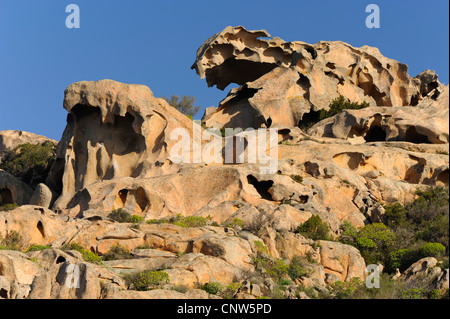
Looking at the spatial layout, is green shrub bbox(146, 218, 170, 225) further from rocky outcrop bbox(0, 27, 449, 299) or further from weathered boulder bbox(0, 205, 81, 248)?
weathered boulder bbox(0, 205, 81, 248)

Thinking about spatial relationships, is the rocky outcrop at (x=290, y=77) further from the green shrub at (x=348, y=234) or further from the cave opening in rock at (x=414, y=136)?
the green shrub at (x=348, y=234)

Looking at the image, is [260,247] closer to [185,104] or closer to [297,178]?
[297,178]

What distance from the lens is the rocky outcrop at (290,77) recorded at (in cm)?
5477

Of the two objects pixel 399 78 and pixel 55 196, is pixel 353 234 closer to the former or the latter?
pixel 55 196

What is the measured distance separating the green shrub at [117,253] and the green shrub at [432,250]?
11.1 meters

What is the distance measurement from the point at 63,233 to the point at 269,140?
1603 centimetres

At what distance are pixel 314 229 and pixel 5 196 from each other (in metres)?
23.2

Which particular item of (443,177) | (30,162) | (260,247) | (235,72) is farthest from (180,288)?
(235,72)

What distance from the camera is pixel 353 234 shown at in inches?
1409

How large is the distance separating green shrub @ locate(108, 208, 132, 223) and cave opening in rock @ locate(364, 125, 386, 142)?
18922 mm

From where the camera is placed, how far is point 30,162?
58062 mm

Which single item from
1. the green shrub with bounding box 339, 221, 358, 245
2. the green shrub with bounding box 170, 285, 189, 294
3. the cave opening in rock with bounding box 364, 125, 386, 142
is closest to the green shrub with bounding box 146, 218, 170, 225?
the green shrub with bounding box 339, 221, 358, 245

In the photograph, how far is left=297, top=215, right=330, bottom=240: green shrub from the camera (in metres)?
33.6

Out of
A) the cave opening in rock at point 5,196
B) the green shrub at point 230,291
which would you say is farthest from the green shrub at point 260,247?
the cave opening in rock at point 5,196
